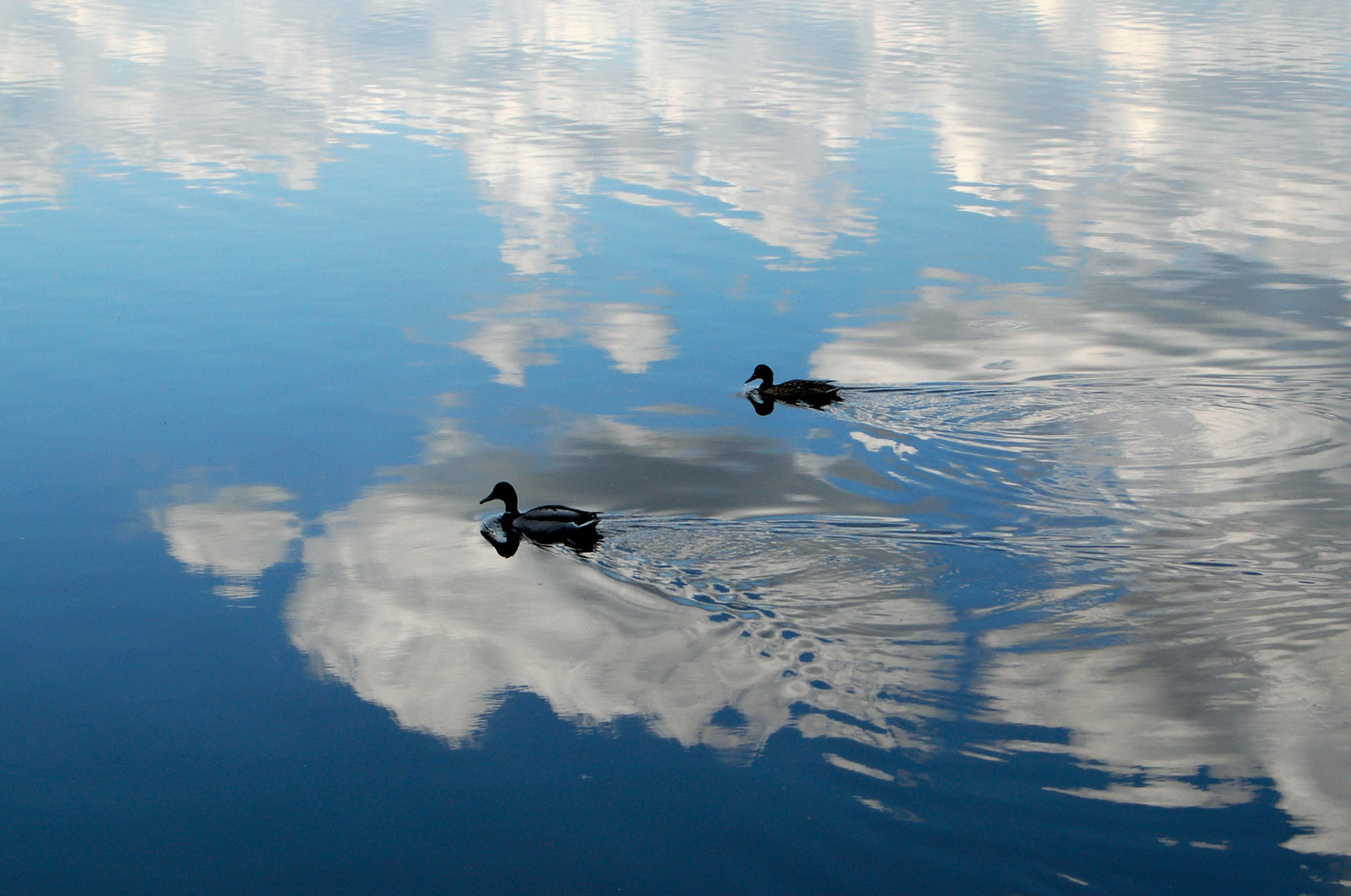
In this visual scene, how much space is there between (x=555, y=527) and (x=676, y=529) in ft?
4.16

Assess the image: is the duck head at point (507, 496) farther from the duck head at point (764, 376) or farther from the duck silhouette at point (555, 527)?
the duck head at point (764, 376)

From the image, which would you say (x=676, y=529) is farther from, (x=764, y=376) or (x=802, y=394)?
(x=764, y=376)

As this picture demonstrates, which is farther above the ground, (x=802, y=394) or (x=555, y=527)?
(x=802, y=394)

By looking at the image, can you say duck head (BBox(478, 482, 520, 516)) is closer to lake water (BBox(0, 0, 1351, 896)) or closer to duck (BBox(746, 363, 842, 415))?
lake water (BBox(0, 0, 1351, 896))

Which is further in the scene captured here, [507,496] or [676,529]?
[507,496]

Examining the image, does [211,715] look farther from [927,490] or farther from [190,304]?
[190,304]

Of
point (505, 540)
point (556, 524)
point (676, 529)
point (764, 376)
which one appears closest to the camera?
point (556, 524)

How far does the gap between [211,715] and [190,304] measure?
12.6 meters

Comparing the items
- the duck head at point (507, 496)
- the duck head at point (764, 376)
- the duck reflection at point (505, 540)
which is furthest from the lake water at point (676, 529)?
the duck head at point (764, 376)

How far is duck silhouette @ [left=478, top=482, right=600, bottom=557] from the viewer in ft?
41.6

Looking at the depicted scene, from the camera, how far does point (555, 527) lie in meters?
12.7

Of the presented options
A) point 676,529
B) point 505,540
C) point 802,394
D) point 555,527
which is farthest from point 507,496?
point 802,394

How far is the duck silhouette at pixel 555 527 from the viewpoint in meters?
12.7

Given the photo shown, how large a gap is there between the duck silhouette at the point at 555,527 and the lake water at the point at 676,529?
190 mm
